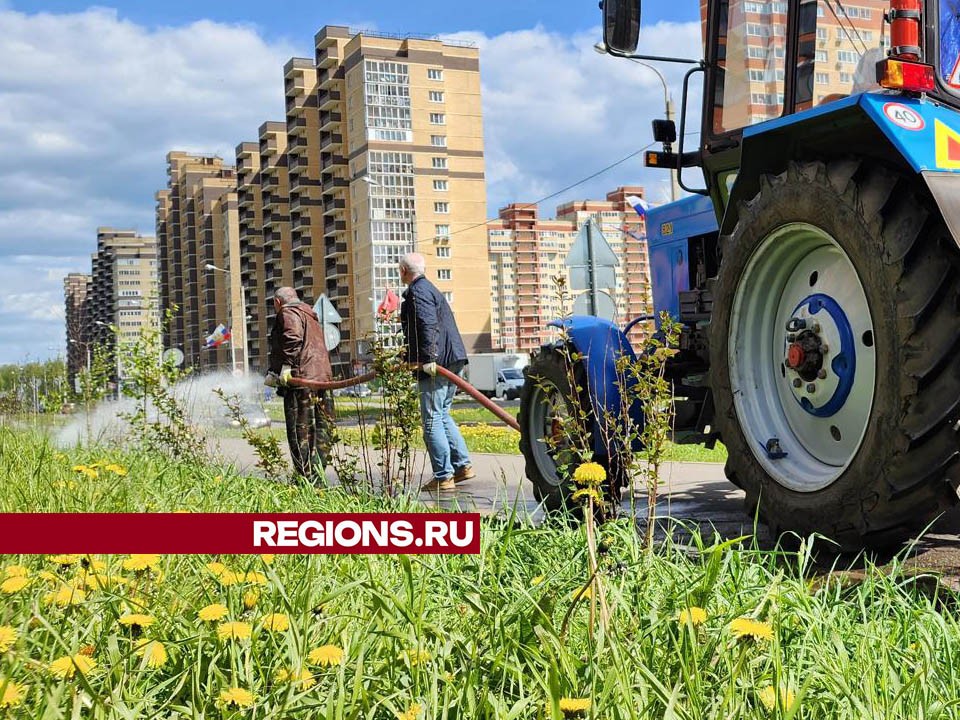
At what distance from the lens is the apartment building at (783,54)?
422 centimetres

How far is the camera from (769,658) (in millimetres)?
2080

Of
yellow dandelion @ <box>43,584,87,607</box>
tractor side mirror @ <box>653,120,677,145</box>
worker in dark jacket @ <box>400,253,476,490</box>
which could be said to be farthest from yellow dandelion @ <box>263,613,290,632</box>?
worker in dark jacket @ <box>400,253,476,490</box>

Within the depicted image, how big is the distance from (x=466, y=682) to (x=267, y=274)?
118786 mm

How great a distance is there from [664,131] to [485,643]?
3.97m

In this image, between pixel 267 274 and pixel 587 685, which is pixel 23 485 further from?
pixel 267 274

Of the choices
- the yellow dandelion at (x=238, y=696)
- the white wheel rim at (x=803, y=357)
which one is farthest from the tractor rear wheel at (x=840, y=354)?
the yellow dandelion at (x=238, y=696)

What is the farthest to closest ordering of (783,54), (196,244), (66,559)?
(196,244), (783,54), (66,559)

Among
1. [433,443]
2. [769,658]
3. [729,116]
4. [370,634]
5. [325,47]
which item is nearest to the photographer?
[769,658]

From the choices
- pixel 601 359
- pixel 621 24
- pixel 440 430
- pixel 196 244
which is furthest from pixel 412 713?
pixel 196 244

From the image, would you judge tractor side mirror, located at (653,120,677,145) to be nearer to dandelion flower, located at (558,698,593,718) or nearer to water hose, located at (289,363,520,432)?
water hose, located at (289,363,520,432)

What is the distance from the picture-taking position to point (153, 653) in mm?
2084

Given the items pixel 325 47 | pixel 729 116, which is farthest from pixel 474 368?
pixel 729 116

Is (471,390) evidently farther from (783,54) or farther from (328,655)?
(328,655)

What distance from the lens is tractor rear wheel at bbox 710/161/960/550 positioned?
328cm
